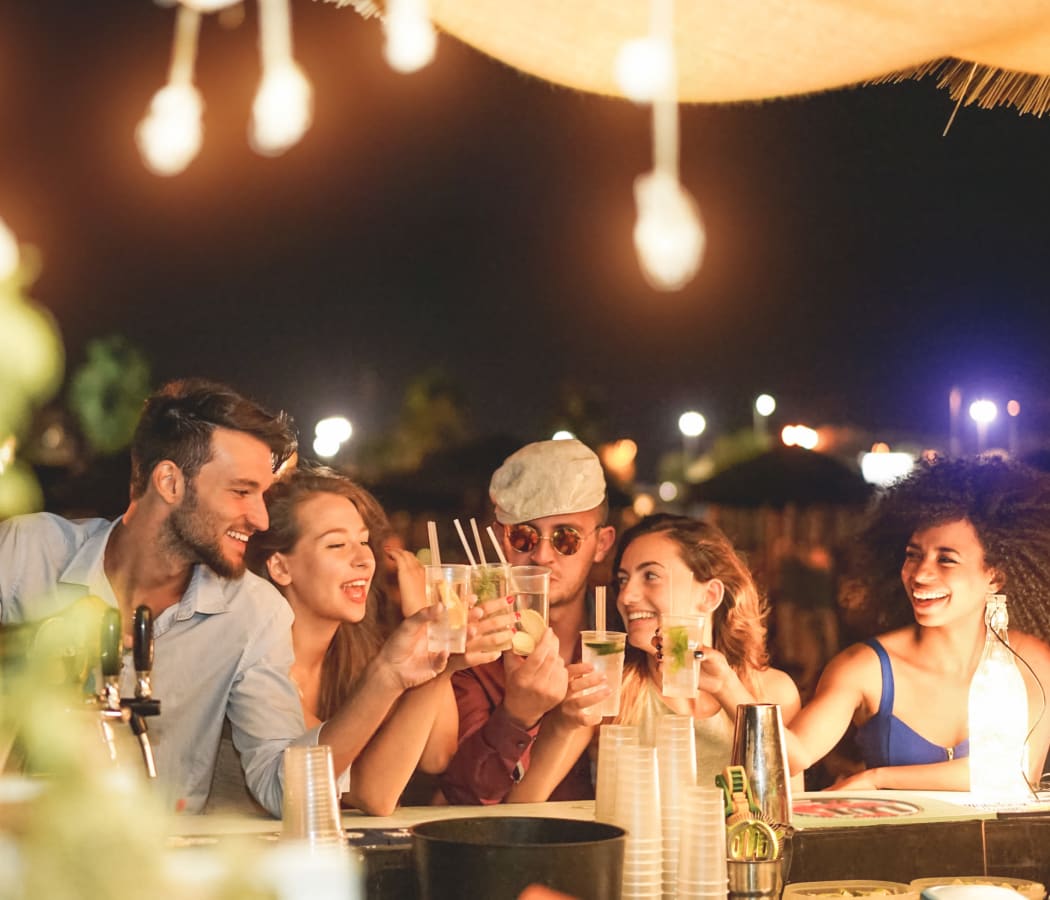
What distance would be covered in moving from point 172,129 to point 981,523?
364 cm

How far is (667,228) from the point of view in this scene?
23.8ft

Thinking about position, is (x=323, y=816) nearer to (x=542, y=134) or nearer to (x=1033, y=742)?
(x=1033, y=742)

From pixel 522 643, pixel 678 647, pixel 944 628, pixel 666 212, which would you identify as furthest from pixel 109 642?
pixel 666 212

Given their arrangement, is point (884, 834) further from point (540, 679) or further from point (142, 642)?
point (142, 642)

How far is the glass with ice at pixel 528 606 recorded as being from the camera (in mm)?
2814

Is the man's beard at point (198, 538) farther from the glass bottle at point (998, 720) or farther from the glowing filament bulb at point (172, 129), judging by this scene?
the glowing filament bulb at point (172, 129)

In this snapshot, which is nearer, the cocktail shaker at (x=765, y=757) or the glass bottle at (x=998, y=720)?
the cocktail shaker at (x=765, y=757)

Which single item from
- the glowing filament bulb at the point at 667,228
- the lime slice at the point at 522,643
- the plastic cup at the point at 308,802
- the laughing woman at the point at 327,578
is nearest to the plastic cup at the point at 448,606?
the lime slice at the point at 522,643

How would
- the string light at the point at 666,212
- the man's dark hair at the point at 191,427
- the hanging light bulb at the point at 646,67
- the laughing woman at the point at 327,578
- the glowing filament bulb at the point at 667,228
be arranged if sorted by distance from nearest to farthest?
the hanging light bulb at the point at 646,67 → the man's dark hair at the point at 191,427 → the laughing woman at the point at 327,578 → the string light at the point at 666,212 → the glowing filament bulb at the point at 667,228

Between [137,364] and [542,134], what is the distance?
254 cm

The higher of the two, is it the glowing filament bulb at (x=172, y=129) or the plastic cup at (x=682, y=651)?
the glowing filament bulb at (x=172, y=129)

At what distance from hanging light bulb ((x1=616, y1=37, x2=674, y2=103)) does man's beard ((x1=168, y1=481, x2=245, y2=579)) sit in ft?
4.78

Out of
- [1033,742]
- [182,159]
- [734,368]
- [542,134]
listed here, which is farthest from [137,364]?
[734,368]

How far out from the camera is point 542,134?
718cm
